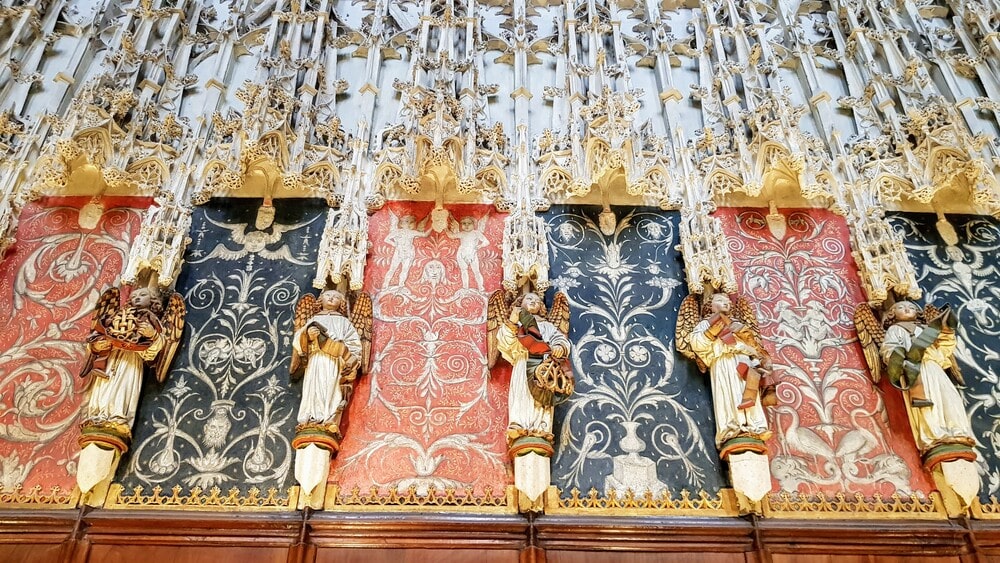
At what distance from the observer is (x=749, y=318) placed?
27.3 feet

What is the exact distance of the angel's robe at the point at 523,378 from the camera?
752cm

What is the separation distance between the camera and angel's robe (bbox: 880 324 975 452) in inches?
296

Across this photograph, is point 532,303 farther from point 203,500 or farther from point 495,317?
point 203,500

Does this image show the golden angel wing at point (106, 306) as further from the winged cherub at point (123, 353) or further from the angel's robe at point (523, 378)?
the angel's robe at point (523, 378)

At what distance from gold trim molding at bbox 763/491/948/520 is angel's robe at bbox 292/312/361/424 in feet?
13.3

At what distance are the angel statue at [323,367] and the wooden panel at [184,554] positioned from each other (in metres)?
0.52

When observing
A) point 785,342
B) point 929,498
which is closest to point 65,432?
point 785,342

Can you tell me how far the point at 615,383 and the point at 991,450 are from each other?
11.9ft

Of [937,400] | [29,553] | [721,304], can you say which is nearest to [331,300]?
[29,553]

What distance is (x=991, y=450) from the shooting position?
25.7 ft

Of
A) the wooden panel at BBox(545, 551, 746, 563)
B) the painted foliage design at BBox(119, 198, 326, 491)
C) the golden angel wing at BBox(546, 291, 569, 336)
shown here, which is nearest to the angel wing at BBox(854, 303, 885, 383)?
the wooden panel at BBox(545, 551, 746, 563)

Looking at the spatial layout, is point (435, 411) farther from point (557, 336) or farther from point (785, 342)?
point (785, 342)

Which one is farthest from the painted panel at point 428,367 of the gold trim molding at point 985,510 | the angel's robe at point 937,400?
the gold trim molding at point 985,510

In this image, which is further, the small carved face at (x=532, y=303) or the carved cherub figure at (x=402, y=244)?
the carved cherub figure at (x=402, y=244)
